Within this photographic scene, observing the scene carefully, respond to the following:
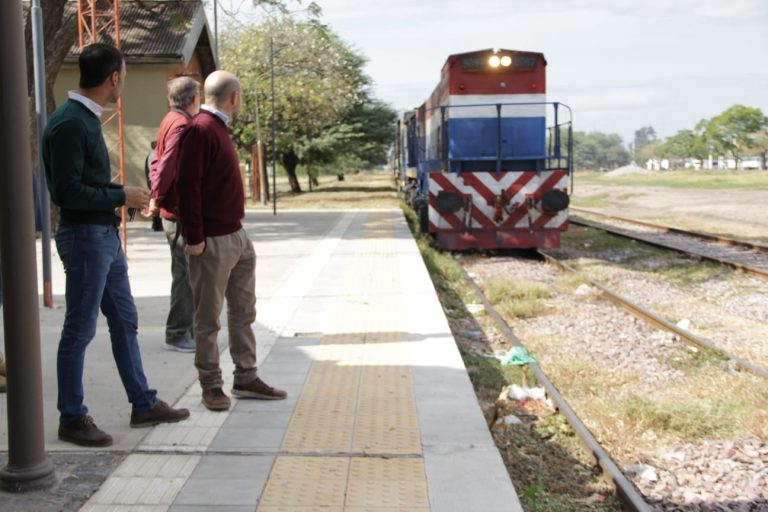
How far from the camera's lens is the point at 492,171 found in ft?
52.5

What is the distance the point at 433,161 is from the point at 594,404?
10634mm

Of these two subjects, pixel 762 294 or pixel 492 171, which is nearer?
pixel 762 294

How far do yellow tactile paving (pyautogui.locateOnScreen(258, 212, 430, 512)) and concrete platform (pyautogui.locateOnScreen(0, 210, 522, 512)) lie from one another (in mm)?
11

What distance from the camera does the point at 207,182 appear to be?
5.16m

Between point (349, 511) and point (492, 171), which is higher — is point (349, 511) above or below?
below

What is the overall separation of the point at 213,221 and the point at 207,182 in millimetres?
225

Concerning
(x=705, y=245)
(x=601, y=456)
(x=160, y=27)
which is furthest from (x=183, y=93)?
(x=160, y=27)

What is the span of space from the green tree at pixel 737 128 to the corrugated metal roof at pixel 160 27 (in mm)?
83597

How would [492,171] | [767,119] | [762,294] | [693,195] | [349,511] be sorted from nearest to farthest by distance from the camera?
1. [349,511]
2. [762,294]
3. [492,171]
4. [693,195]
5. [767,119]

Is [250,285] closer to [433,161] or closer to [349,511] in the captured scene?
[349,511]

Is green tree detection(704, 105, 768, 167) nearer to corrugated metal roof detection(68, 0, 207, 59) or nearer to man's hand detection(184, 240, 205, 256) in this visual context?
corrugated metal roof detection(68, 0, 207, 59)

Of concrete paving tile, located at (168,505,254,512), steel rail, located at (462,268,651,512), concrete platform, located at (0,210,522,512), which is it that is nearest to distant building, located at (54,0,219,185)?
concrete platform, located at (0,210,522,512)

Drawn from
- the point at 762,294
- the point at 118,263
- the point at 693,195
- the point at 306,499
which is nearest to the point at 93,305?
the point at 118,263

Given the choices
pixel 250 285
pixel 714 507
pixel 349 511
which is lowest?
pixel 714 507
